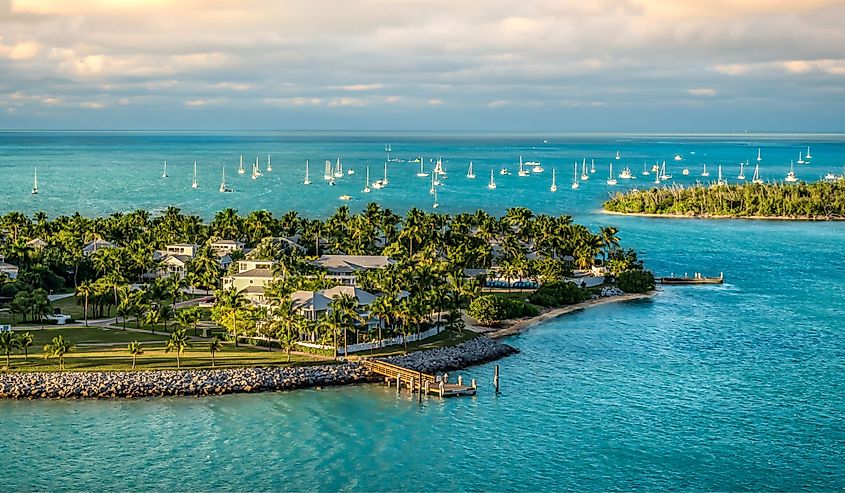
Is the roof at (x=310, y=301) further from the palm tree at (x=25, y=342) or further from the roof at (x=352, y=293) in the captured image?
the palm tree at (x=25, y=342)

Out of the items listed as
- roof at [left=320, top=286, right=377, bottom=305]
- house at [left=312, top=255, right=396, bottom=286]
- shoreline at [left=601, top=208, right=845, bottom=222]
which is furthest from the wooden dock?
shoreline at [left=601, top=208, right=845, bottom=222]

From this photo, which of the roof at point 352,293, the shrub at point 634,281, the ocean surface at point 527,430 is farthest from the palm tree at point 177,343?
the shrub at point 634,281

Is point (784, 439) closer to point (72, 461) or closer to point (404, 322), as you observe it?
point (404, 322)

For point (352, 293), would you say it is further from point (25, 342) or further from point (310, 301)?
point (25, 342)

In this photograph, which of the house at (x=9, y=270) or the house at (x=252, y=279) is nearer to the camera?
the house at (x=252, y=279)

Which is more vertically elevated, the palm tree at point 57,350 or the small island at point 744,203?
the small island at point 744,203

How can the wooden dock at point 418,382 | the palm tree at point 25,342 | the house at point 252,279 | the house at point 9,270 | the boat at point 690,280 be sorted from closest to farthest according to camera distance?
the wooden dock at point 418,382 → the palm tree at point 25,342 → the house at point 252,279 → the house at point 9,270 → the boat at point 690,280
